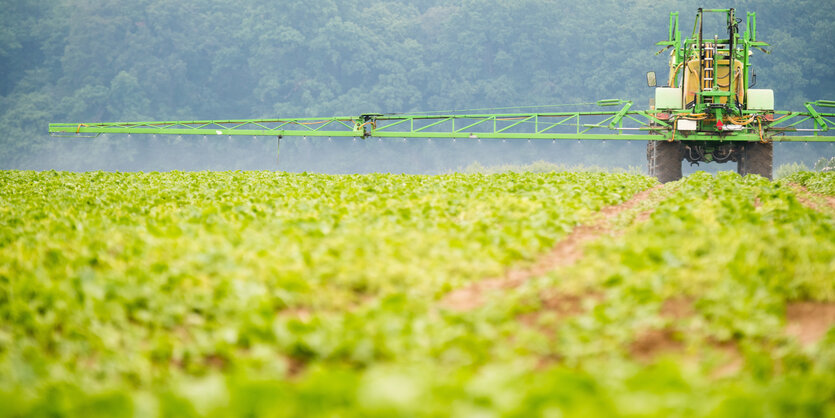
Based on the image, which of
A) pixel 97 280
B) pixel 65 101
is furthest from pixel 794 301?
pixel 65 101

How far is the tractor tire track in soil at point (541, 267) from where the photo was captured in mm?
5582

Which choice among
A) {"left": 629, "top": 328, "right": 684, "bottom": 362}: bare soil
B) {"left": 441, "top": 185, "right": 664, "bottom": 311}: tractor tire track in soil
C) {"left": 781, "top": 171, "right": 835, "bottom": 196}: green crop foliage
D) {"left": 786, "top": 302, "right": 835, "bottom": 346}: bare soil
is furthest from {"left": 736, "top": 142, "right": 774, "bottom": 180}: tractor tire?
{"left": 629, "top": 328, "right": 684, "bottom": 362}: bare soil

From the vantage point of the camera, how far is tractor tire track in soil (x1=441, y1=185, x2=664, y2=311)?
5582mm

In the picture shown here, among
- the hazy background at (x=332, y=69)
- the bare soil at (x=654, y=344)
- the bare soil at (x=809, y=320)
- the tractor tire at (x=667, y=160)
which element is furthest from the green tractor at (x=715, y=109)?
the hazy background at (x=332, y=69)

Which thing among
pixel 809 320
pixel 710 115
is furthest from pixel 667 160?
pixel 809 320

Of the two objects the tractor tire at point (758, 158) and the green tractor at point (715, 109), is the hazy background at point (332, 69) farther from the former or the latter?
the tractor tire at point (758, 158)

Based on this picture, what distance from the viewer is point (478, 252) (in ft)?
22.6

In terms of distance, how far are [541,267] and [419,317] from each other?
2339 mm

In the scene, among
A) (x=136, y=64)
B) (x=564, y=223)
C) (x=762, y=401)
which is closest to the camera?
(x=762, y=401)

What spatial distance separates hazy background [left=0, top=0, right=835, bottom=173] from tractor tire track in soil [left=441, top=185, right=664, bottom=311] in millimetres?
58973

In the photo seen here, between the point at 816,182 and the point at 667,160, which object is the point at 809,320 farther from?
the point at 667,160

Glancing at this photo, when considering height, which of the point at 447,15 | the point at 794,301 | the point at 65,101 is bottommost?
the point at 794,301

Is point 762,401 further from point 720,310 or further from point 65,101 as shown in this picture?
point 65,101

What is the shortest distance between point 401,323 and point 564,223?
4.64m
